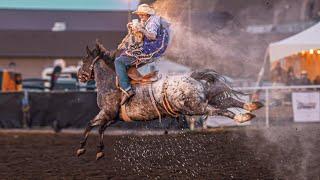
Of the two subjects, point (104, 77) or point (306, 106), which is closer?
point (104, 77)

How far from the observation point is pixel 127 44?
8641mm

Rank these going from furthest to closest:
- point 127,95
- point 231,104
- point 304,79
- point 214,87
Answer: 1. point 304,79
2. point 127,95
3. point 214,87
4. point 231,104

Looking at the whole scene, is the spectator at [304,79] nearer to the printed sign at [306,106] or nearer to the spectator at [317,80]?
the spectator at [317,80]

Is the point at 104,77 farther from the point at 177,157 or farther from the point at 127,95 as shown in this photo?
the point at 177,157

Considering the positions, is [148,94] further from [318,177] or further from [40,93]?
[40,93]

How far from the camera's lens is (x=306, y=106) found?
1667cm

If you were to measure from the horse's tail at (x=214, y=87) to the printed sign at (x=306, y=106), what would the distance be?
889 centimetres

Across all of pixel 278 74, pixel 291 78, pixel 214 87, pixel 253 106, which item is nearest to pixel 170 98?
pixel 214 87

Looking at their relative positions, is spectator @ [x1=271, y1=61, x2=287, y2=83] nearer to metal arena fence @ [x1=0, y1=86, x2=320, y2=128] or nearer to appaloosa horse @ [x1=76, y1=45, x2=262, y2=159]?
metal arena fence @ [x1=0, y1=86, x2=320, y2=128]

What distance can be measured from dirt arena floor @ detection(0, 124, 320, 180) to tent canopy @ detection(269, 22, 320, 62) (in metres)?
2.56

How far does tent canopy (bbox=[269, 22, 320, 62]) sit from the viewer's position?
50.1 ft

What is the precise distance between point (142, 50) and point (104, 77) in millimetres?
814

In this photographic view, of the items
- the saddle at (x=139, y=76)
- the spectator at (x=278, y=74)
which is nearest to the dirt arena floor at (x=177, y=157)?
the saddle at (x=139, y=76)

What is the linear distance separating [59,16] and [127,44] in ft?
89.1
